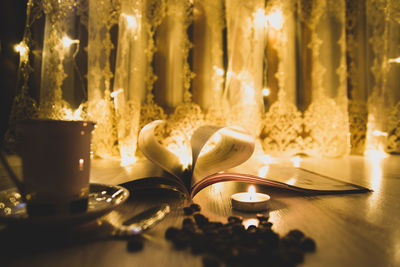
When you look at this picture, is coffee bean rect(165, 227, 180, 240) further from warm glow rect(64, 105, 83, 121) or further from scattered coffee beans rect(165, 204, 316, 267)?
warm glow rect(64, 105, 83, 121)

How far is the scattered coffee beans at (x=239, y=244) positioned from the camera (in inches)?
12.2

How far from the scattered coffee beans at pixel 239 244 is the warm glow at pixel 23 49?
1295 millimetres

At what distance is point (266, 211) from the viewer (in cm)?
52

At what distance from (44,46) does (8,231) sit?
1.20m

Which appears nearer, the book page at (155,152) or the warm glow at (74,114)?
the book page at (155,152)

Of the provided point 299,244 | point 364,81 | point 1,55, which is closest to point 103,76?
point 1,55

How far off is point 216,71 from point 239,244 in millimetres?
1217

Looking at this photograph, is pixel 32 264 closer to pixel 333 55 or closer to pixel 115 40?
pixel 115 40

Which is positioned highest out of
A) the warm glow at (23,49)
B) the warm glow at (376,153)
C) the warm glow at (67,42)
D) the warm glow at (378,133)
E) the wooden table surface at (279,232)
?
the warm glow at (67,42)

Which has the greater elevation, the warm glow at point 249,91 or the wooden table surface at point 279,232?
the warm glow at point 249,91

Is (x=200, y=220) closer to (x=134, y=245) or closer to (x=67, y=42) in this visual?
(x=134, y=245)

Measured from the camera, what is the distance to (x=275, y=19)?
1477 millimetres

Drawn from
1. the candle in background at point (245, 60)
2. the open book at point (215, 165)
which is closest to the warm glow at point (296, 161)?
the candle in background at point (245, 60)

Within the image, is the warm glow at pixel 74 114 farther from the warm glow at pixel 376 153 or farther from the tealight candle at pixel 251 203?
the warm glow at pixel 376 153
